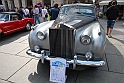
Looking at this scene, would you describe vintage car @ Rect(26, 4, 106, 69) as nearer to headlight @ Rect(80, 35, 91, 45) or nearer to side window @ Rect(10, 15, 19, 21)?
headlight @ Rect(80, 35, 91, 45)

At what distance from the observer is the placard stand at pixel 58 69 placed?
91.9 inches

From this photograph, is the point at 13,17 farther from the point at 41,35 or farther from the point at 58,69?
the point at 58,69

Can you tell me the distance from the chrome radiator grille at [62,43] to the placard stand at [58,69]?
24cm

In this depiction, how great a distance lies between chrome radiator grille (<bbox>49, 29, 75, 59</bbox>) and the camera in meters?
2.40

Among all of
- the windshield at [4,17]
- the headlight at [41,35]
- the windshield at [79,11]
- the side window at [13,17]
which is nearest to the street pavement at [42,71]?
the headlight at [41,35]

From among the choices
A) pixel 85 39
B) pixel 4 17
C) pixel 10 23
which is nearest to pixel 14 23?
pixel 10 23

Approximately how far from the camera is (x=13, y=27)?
6.04 m

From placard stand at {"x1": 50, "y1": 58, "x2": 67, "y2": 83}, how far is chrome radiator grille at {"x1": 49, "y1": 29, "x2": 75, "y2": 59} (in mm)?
239

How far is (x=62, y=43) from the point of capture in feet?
8.14

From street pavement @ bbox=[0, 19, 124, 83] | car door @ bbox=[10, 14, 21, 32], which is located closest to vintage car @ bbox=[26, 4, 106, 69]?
street pavement @ bbox=[0, 19, 124, 83]

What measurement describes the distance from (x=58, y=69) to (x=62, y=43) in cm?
58

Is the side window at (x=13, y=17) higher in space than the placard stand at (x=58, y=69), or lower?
higher

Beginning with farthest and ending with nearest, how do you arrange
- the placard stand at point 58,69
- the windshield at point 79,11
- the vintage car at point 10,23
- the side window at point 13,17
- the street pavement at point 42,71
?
the side window at point 13,17
the vintage car at point 10,23
the windshield at point 79,11
the street pavement at point 42,71
the placard stand at point 58,69

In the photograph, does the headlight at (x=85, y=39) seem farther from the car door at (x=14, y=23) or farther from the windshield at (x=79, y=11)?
the car door at (x=14, y=23)
